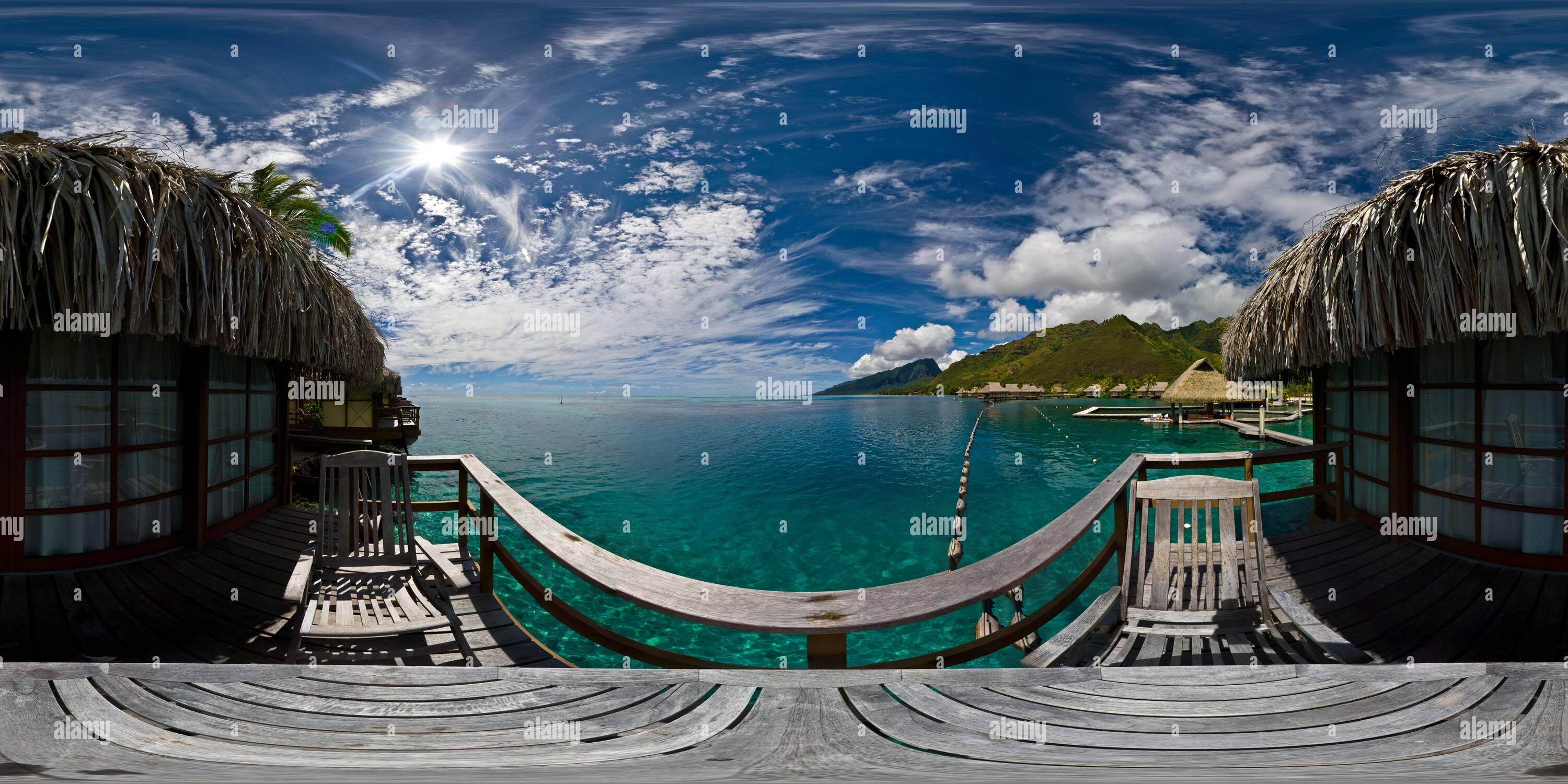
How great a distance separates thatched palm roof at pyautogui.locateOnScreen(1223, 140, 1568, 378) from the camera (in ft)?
11.3

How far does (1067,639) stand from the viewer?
2.38 metres

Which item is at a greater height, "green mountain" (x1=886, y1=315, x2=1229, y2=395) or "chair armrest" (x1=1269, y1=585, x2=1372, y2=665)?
"green mountain" (x1=886, y1=315, x2=1229, y2=395)

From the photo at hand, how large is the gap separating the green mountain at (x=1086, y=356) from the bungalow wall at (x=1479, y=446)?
100 m

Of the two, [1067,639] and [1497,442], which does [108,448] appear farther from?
[1497,442]

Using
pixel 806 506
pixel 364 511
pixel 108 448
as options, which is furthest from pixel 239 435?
pixel 806 506

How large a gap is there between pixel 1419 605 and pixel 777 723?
4.67m

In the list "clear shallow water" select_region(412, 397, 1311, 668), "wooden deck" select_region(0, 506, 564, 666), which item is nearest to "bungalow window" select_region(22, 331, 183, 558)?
"wooden deck" select_region(0, 506, 564, 666)

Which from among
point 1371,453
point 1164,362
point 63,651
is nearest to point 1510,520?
point 1371,453

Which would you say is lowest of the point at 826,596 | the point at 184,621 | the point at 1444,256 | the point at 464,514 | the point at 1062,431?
the point at 1062,431

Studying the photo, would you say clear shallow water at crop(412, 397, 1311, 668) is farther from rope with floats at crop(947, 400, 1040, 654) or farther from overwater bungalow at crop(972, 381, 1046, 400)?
overwater bungalow at crop(972, 381, 1046, 400)

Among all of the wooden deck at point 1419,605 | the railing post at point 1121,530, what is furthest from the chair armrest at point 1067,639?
the railing post at point 1121,530

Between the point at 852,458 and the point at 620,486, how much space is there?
10492 millimetres

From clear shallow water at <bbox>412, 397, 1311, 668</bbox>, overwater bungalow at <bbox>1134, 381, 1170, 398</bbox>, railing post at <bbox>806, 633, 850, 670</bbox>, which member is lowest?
clear shallow water at <bbox>412, 397, 1311, 668</bbox>

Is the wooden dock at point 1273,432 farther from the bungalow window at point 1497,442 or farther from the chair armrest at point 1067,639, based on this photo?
the chair armrest at point 1067,639
